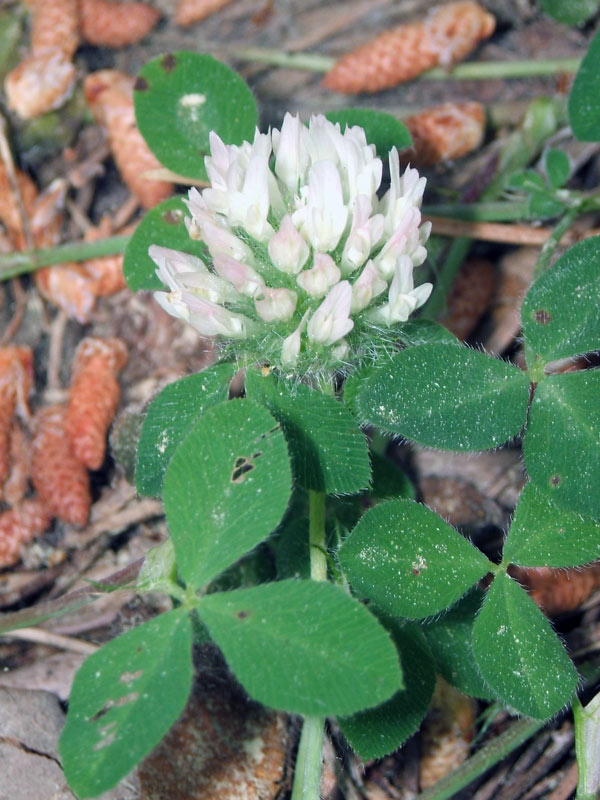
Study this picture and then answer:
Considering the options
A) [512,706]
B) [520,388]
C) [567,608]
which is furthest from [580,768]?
[520,388]

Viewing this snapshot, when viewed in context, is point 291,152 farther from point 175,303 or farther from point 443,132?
point 443,132

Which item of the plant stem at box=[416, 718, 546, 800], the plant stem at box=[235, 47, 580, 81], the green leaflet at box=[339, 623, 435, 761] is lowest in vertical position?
the plant stem at box=[416, 718, 546, 800]

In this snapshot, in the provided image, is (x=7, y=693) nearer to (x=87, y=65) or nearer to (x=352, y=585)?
(x=352, y=585)

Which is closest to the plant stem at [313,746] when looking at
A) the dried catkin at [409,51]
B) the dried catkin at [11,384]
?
the dried catkin at [11,384]

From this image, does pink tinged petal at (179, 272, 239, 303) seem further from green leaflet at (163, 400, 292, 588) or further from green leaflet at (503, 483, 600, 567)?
green leaflet at (503, 483, 600, 567)

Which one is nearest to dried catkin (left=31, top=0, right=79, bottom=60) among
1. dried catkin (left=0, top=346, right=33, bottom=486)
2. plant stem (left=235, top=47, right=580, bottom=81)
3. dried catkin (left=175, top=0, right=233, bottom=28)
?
dried catkin (left=175, top=0, right=233, bottom=28)
